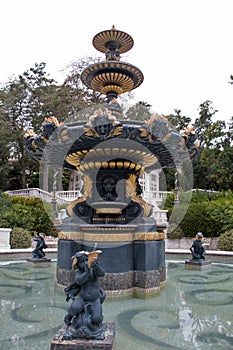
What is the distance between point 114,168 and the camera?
7.23 meters

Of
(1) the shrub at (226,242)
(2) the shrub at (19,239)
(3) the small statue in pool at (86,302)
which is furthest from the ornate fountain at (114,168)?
(1) the shrub at (226,242)

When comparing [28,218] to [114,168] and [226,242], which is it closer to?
[226,242]

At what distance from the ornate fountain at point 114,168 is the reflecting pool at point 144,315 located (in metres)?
0.61

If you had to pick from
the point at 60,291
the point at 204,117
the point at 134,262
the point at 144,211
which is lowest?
the point at 60,291

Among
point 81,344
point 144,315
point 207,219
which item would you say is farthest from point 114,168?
point 207,219

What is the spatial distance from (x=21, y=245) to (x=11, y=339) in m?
10.9

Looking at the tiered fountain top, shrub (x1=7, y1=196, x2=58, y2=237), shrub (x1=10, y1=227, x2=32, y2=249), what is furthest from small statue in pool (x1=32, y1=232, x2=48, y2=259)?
shrub (x1=7, y1=196, x2=58, y2=237)

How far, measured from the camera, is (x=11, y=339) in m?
3.76

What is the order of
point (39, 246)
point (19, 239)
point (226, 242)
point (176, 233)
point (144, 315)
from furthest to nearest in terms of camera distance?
point (176, 233)
point (226, 242)
point (19, 239)
point (39, 246)
point (144, 315)

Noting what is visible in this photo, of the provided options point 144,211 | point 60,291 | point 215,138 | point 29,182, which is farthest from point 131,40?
point 29,182

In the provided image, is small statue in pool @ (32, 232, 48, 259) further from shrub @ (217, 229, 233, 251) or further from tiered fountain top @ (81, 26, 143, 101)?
shrub @ (217, 229, 233, 251)

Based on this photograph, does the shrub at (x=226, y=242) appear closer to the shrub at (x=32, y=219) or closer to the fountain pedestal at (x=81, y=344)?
the shrub at (x=32, y=219)

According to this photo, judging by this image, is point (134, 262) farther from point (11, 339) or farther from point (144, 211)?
point (11, 339)

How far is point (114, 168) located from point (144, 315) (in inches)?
132
